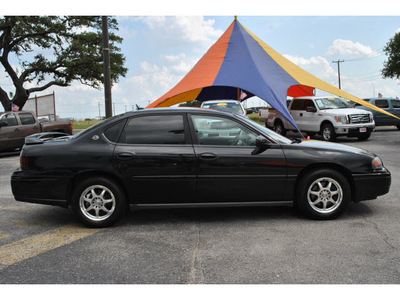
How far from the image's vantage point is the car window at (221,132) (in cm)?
458

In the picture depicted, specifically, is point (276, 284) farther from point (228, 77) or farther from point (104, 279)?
point (228, 77)

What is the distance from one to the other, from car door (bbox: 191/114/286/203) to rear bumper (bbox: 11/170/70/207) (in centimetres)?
170

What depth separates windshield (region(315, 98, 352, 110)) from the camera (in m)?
15.0

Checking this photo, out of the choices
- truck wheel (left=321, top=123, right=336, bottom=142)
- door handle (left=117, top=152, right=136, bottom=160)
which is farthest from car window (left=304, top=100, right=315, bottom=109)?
door handle (left=117, top=152, right=136, bottom=160)

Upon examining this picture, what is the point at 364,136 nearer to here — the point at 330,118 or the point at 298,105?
the point at 330,118

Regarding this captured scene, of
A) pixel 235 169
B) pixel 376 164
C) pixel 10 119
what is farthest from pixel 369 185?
pixel 10 119

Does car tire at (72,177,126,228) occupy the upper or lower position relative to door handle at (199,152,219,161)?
lower

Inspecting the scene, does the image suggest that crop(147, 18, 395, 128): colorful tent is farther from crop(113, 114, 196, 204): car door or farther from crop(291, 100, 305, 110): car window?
crop(113, 114, 196, 204): car door

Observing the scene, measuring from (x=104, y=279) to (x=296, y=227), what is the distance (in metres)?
2.35

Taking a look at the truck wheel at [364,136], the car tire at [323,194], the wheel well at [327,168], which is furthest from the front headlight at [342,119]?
the car tire at [323,194]

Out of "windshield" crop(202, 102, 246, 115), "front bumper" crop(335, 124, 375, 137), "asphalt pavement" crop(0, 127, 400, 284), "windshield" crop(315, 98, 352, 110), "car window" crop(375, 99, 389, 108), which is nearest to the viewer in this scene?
"asphalt pavement" crop(0, 127, 400, 284)

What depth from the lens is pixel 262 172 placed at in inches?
177

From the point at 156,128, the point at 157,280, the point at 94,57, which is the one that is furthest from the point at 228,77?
the point at 94,57

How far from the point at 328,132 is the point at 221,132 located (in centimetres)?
1099
